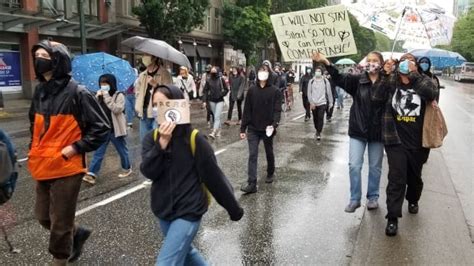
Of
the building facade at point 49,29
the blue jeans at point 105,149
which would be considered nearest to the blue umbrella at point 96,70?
the blue jeans at point 105,149

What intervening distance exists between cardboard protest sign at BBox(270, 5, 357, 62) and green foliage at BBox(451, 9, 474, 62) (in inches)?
2682

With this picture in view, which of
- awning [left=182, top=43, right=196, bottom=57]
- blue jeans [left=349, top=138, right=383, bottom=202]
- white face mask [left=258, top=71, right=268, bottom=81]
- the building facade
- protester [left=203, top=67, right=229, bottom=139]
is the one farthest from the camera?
awning [left=182, top=43, right=196, bottom=57]

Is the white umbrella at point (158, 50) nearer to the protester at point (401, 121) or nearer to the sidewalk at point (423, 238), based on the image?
the protester at point (401, 121)

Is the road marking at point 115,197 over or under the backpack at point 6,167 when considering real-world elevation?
under

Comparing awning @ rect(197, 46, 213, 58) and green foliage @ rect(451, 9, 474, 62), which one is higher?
green foliage @ rect(451, 9, 474, 62)

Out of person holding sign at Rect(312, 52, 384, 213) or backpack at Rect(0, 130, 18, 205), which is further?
person holding sign at Rect(312, 52, 384, 213)

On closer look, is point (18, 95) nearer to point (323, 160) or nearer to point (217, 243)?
point (323, 160)

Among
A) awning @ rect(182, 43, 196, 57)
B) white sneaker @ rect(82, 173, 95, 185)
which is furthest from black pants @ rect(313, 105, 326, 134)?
awning @ rect(182, 43, 196, 57)

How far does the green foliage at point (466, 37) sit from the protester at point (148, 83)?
69.5 m

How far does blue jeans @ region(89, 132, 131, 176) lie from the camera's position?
6.96 m

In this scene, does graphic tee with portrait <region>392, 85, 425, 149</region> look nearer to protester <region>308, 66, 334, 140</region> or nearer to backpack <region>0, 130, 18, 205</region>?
backpack <region>0, 130, 18, 205</region>

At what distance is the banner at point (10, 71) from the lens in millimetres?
21078

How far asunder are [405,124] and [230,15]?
3451 cm

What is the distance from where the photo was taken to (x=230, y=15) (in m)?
38.4
